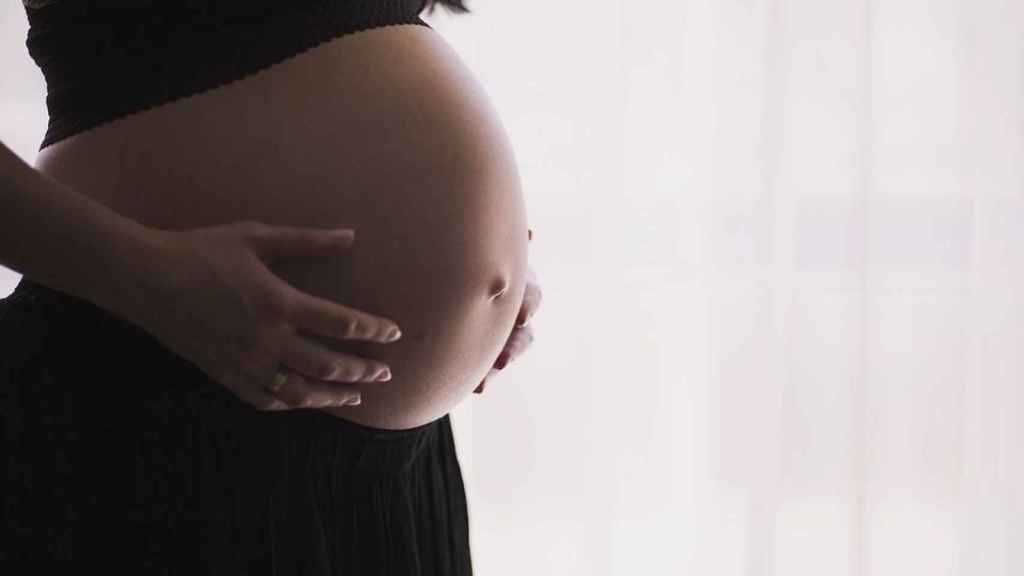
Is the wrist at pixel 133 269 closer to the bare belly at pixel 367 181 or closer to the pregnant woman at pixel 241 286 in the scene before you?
the pregnant woman at pixel 241 286

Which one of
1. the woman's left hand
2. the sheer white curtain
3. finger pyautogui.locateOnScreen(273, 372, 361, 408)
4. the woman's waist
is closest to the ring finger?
finger pyautogui.locateOnScreen(273, 372, 361, 408)

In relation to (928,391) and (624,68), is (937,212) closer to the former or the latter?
(928,391)

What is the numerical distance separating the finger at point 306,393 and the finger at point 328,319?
29 mm

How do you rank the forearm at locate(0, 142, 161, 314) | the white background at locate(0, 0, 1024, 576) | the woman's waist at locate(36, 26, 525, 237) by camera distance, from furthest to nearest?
the white background at locate(0, 0, 1024, 576), the woman's waist at locate(36, 26, 525, 237), the forearm at locate(0, 142, 161, 314)

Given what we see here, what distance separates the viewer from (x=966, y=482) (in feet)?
5.33

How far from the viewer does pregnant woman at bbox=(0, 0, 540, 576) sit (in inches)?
21.7

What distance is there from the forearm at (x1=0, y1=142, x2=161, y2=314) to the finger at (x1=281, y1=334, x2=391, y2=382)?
0.08 m

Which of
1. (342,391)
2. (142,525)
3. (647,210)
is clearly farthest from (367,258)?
(647,210)

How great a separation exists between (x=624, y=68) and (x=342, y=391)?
42.0 inches

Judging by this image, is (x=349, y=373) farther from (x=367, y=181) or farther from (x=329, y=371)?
(x=367, y=181)

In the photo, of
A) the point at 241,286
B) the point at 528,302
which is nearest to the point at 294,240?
the point at 241,286

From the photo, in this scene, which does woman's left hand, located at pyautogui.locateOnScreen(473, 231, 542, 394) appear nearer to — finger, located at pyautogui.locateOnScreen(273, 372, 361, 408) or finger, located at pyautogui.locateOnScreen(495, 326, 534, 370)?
finger, located at pyautogui.locateOnScreen(495, 326, 534, 370)

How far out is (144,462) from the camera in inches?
24.8

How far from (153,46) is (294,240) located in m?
0.18
